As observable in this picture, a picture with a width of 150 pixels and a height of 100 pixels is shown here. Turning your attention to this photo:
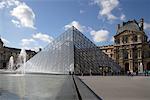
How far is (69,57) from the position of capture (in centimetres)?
3716

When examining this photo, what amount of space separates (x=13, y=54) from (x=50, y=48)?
211 feet

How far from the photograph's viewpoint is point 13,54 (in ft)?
334

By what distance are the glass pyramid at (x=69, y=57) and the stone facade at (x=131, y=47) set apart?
3546 centimetres

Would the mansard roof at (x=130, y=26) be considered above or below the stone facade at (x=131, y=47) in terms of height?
above

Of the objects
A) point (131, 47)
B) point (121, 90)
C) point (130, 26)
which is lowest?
point (121, 90)

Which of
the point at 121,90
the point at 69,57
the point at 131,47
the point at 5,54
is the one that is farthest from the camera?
the point at 5,54

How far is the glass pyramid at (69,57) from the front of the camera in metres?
36.7

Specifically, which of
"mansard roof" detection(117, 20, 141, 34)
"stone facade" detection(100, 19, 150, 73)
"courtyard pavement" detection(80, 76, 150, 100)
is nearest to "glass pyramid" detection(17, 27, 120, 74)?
"courtyard pavement" detection(80, 76, 150, 100)

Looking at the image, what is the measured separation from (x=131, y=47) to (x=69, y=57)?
46.6 metres

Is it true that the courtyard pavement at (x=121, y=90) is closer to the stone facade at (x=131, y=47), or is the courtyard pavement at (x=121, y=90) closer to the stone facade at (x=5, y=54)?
the stone facade at (x=131, y=47)

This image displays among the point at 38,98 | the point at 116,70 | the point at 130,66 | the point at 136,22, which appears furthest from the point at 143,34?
the point at 38,98

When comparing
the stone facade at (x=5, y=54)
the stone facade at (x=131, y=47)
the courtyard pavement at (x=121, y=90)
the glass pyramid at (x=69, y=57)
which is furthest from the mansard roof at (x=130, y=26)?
the courtyard pavement at (x=121, y=90)

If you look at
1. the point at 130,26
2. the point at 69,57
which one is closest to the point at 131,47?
the point at 130,26

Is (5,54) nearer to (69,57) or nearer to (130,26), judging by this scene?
(130,26)
